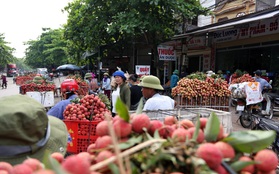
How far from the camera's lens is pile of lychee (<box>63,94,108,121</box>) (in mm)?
3038

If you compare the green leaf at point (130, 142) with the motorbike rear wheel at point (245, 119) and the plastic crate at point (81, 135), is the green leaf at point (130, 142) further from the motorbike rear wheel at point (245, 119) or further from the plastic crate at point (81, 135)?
the motorbike rear wheel at point (245, 119)

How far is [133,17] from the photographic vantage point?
11.0 metres

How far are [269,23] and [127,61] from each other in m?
13.5

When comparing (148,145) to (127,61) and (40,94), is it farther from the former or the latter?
(127,61)

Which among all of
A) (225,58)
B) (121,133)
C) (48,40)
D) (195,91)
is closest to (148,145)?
(121,133)

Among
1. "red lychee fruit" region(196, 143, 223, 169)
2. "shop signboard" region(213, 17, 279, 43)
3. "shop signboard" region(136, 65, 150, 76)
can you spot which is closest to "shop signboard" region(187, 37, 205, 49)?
"shop signboard" region(213, 17, 279, 43)

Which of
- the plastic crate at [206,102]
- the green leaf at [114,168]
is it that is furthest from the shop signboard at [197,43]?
the green leaf at [114,168]

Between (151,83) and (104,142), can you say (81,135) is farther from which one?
(104,142)

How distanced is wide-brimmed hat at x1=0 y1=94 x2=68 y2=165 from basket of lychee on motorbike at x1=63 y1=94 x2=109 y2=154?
0.96 meters

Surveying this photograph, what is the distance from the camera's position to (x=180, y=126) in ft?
4.62

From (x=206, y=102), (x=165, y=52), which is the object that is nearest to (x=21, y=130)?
(x=206, y=102)

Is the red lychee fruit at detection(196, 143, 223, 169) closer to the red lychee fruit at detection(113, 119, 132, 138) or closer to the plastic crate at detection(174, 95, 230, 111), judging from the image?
the red lychee fruit at detection(113, 119, 132, 138)

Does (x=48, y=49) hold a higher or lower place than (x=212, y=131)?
higher

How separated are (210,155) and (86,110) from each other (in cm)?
232
